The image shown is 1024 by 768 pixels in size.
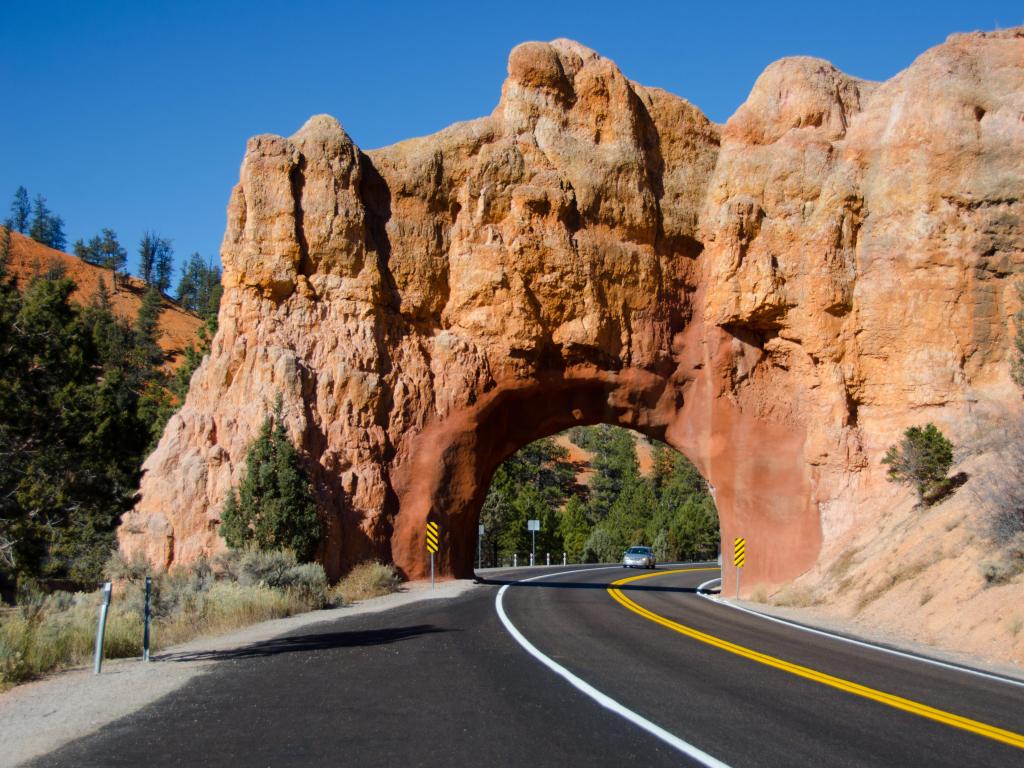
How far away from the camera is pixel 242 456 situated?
26.7 meters

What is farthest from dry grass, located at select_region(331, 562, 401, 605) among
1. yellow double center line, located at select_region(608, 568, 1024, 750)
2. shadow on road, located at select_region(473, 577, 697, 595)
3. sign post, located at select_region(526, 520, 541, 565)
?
sign post, located at select_region(526, 520, 541, 565)

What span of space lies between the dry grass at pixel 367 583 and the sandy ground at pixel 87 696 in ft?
31.9

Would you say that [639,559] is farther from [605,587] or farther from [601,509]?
[601,509]

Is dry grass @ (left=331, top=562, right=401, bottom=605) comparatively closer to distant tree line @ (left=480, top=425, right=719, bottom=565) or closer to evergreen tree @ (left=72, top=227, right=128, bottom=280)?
distant tree line @ (left=480, top=425, right=719, bottom=565)

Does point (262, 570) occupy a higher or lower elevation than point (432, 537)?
lower

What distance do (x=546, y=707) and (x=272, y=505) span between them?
59.5ft

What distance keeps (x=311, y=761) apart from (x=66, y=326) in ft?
80.1

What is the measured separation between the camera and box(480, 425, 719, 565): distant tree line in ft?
189

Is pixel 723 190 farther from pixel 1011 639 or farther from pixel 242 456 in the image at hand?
pixel 1011 639

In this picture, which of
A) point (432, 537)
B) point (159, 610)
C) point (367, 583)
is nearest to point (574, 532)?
point (432, 537)

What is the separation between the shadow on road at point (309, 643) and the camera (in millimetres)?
12117

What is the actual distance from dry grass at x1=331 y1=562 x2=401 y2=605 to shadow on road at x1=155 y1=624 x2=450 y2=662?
338 inches

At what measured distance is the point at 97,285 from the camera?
345 ft

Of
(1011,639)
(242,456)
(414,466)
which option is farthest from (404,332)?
(1011,639)
